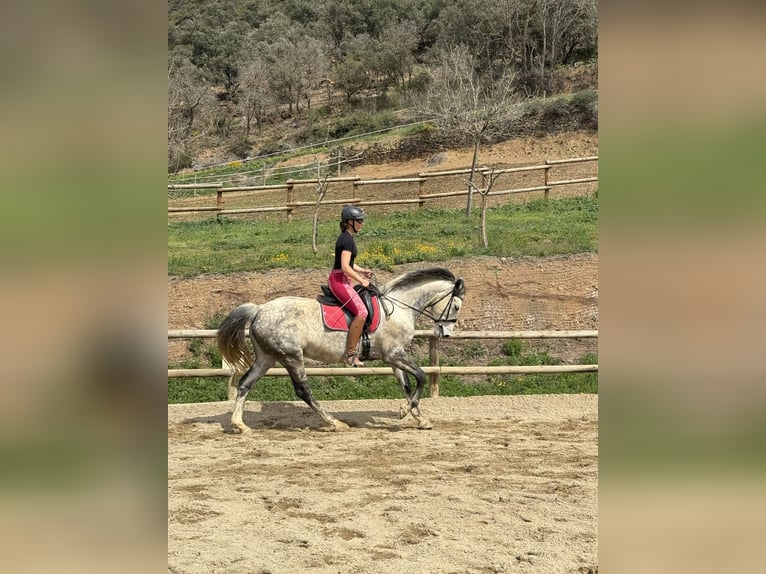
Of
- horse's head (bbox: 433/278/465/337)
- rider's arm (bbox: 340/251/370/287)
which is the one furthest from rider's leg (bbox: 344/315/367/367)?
horse's head (bbox: 433/278/465/337)

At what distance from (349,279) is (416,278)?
0.82 metres

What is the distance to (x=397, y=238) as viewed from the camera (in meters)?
17.1

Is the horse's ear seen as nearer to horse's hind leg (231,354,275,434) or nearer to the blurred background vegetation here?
horse's hind leg (231,354,275,434)

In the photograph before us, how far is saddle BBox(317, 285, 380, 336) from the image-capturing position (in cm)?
791

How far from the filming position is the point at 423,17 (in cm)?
4934

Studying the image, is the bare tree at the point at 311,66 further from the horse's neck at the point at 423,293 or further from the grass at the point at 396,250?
the horse's neck at the point at 423,293

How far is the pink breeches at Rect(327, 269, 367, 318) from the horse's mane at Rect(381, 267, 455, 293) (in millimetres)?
523

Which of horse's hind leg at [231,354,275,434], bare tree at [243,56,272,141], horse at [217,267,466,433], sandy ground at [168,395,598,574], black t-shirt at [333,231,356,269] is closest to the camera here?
sandy ground at [168,395,598,574]

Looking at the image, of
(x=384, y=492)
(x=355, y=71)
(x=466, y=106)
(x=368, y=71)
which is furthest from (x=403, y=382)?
(x=368, y=71)

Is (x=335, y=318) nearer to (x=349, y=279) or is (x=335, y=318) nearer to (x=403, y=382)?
(x=349, y=279)

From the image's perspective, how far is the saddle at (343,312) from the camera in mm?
7910
